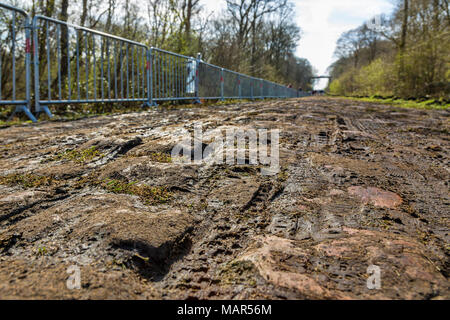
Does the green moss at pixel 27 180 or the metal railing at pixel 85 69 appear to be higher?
the metal railing at pixel 85 69

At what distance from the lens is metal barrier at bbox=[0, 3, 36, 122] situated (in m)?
4.23

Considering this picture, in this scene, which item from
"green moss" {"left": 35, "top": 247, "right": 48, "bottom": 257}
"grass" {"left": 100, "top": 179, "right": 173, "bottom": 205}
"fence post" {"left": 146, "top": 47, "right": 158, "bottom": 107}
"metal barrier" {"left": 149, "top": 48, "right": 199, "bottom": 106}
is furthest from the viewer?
"metal barrier" {"left": 149, "top": 48, "right": 199, "bottom": 106}

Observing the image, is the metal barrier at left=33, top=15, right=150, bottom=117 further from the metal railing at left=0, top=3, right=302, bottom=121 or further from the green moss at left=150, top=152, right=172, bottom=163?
the green moss at left=150, top=152, right=172, bottom=163

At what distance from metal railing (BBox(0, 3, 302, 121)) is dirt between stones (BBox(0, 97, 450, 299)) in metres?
2.85

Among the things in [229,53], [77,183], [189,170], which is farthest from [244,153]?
[229,53]

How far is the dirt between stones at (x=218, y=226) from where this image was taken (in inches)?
33.4

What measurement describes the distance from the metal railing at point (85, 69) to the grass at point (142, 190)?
3334mm

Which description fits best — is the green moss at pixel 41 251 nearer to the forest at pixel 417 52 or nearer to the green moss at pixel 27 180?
the green moss at pixel 27 180

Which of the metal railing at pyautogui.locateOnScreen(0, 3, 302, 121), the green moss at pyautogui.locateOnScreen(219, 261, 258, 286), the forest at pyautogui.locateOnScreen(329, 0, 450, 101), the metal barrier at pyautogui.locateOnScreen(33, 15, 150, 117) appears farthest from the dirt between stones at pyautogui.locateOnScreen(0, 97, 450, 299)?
the forest at pyautogui.locateOnScreen(329, 0, 450, 101)

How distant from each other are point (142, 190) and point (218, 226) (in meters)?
0.46

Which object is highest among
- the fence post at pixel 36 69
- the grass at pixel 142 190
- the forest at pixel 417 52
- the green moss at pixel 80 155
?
the forest at pixel 417 52

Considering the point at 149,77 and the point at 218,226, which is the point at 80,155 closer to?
the point at 218,226

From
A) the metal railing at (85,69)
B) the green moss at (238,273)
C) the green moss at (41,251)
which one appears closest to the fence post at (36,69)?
the metal railing at (85,69)

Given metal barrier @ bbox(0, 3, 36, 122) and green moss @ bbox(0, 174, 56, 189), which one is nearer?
green moss @ bbox(0, 174, 56, 189)
